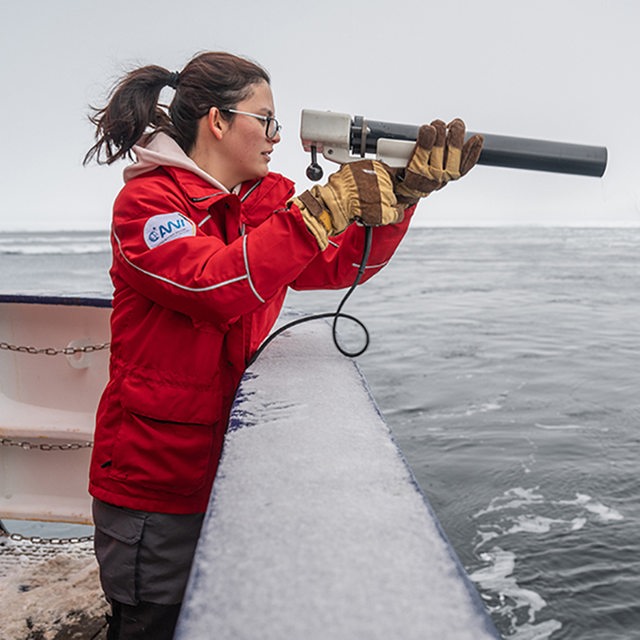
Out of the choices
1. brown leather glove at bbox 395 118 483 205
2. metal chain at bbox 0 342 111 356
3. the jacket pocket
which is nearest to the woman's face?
brown leather glove at bbox 395 118 483 205

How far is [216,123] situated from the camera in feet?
6.06

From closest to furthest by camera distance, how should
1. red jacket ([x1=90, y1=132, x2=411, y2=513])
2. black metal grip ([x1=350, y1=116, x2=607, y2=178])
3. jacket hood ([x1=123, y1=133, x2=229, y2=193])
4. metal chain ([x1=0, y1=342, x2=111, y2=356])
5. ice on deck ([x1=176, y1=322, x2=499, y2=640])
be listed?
ice on deck ([x1=176, y1=322, x2=499, y2=640])
red jacket ([x1=90, y1=132, x2=411, y2=513])
jacket hood ([x1=123, y1=133, x2=229, y2=193])
black metal grip ([x1=350, y1=116, x2=607, y2=178])
metal chain ([x1=0, y1=342, x2=111, y2=356])

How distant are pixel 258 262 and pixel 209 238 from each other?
0.48 feet

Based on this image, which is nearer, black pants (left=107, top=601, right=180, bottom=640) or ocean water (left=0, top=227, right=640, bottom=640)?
black pants (left=107, top=601, right=180, bottom=640)

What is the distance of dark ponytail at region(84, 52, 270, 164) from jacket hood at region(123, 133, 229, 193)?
0.35 feet

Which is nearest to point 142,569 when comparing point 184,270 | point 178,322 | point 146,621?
point 146,621

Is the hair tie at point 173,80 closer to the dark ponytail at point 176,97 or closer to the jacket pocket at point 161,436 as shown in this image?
the dark ponytail at point 176,97

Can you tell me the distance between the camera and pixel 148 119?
6.14 ft

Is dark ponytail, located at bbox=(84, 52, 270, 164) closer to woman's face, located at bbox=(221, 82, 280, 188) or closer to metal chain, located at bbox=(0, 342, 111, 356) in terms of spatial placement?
woman's face, located at bbox=(221, 82, 280, 188)

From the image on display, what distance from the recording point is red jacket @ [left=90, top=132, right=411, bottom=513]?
150 cm

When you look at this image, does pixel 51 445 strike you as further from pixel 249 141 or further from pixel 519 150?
pixel 519 150

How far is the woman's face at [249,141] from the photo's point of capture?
186cm

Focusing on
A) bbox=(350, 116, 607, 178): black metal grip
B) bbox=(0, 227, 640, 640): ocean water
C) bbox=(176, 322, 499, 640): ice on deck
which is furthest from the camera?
bbox=(0, 227, 640, 640): ocean water

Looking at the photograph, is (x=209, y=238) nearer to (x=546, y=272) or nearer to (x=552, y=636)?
(x=552, y=636)
